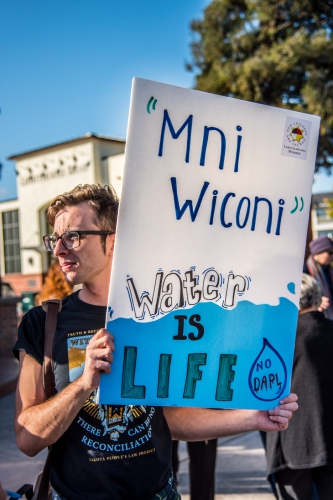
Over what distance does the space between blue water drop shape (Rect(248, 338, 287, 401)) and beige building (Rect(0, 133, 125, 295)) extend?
2355cm

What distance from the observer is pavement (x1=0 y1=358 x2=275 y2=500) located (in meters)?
3.87

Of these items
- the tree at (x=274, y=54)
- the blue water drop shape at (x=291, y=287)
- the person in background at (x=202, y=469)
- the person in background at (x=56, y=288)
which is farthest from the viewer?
the tree at (x=274, y=54)

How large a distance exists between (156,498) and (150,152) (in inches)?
40.5

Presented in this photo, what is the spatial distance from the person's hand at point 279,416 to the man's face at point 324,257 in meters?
3.63

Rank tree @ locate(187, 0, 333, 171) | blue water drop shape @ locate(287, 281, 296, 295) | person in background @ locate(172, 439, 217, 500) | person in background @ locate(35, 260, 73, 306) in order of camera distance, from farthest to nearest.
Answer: tree @ locate(187, 0, 333, 171) < person in background @ locate(35, 260, 73, 306) < person in background @ locate(172, 439, 217, 500) < blue water drop shape @ locate(287, 281, 296, 295)

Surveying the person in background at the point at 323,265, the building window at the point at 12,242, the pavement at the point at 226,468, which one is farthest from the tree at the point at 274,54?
the building window at the point at 12,242

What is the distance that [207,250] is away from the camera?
150 cm

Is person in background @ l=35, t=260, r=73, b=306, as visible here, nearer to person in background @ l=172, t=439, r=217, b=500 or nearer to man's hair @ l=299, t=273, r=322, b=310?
person in background @ l=172, t=439, r=217, b=500

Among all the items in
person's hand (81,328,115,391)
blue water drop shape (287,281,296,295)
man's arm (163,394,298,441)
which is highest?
blue water drop shape (287,281,296,295)

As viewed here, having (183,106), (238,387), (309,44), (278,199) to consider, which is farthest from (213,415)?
(309,44)

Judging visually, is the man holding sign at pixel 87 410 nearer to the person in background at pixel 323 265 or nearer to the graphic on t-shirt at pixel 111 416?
the graphic on t-shirt at pixel 111 416

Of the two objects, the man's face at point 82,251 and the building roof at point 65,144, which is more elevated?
the building roof at point 65,144

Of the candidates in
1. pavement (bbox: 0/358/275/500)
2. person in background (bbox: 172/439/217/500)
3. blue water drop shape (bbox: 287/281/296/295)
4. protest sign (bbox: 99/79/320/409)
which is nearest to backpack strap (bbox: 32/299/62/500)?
protest sign (bbox: 99/79/320/409)

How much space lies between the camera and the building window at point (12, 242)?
31625 mm
